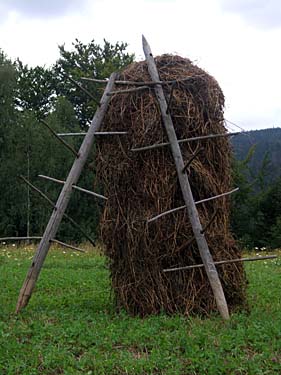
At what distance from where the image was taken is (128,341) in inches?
208

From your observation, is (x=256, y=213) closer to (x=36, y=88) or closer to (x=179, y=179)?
(x=36, y=88)

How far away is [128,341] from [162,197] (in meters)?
1.78

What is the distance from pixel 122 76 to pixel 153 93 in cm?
50

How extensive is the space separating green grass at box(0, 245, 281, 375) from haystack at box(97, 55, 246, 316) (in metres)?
0.32

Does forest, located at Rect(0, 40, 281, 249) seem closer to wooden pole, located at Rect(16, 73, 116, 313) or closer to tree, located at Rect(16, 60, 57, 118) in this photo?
tree, located at Rect(16, 60, 57, 118)

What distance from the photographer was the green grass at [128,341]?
4668 mm

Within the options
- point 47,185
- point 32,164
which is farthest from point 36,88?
point 47,185

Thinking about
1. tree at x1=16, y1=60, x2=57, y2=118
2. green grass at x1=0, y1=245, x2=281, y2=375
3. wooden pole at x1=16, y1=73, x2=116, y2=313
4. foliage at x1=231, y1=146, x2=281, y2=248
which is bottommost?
foliage at x1=231, y1=146, x2=281, y2=248

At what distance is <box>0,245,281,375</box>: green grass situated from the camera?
15.3ft

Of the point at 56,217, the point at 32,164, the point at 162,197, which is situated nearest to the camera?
the point at 162,197

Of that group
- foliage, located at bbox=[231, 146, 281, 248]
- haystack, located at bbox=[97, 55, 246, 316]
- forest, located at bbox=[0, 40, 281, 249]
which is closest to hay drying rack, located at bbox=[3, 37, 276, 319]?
haystack, located at bbox=[97, 55, 246, 316]

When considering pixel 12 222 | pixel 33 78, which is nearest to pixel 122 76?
pixel 12 222

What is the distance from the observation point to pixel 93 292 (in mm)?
8727

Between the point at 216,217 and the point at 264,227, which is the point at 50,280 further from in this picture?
the point at 264,227
